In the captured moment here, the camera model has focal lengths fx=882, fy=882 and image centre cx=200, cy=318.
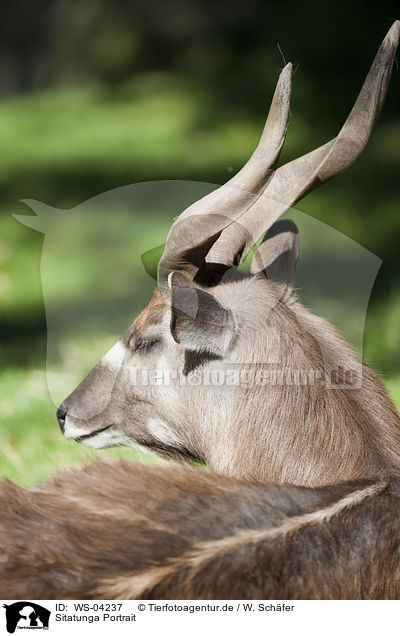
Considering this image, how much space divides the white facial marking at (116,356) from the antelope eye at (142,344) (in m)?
0.07

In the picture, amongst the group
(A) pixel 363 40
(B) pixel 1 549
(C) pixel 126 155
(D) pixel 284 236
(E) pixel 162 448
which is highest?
(A) pixel 363 40

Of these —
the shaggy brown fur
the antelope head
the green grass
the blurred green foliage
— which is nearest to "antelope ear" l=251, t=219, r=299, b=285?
the antelope head

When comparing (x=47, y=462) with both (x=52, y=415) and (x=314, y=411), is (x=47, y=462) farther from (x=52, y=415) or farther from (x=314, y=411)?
(x=314, y=411)

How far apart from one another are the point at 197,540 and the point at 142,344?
1360mm

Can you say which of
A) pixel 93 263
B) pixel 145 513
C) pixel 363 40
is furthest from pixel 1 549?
pixel 363 40

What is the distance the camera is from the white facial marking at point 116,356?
426cm

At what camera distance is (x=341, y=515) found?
3137mm

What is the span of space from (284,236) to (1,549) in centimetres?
223

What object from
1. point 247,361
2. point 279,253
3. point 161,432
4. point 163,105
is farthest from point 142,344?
point 163,105

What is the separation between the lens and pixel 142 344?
4.14 meters
